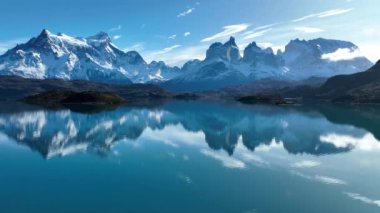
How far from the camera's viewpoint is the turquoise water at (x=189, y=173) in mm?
35719

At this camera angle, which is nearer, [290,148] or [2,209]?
[2,209]

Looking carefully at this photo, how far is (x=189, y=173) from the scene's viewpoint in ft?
159

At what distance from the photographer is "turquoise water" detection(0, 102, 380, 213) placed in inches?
1406

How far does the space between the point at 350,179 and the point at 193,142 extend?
38.9 metres

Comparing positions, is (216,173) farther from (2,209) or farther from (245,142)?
(245,142)

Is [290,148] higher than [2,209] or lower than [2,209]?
lower

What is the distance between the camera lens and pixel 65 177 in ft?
153

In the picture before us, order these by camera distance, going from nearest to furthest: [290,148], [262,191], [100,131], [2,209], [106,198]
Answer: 1. [2,209]
2. [106,198]
3. [262,191]
4. [290,148]
5. [100,131]

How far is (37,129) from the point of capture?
102750mm

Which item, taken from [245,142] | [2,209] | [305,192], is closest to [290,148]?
[245,142]

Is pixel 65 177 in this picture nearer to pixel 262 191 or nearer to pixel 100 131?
pixel 262 191

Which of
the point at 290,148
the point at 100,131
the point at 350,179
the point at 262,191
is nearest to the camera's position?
the point at 262,191

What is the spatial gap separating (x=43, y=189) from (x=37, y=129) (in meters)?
66.1

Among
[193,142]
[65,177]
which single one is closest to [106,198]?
[65,177]
